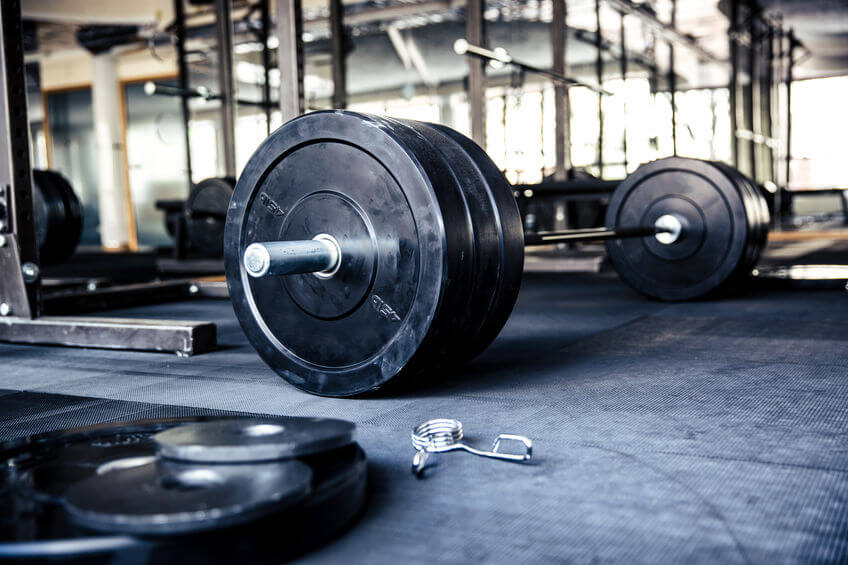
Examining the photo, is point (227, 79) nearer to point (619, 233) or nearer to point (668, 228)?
point (668, 228)

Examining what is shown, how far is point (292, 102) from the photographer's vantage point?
2.83m

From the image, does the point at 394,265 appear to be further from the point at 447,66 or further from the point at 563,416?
the point at 447,66

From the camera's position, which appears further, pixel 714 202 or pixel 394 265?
pixel 714 202

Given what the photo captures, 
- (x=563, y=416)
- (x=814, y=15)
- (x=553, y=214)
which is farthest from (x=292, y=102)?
(x=814, y=15)

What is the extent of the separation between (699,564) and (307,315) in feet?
2.96

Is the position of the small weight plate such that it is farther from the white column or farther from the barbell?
the white column

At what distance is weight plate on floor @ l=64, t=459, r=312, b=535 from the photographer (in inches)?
28.6

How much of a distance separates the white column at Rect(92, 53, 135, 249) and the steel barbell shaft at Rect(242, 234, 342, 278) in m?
9.73

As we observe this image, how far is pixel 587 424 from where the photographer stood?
4.18 feet

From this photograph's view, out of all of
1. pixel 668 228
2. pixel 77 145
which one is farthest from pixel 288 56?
pixel 77 145

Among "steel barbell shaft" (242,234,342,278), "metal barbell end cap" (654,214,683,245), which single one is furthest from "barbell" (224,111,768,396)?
"metal barbell end cap" (654,214,683,245)

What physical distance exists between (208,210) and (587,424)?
12.8 ft

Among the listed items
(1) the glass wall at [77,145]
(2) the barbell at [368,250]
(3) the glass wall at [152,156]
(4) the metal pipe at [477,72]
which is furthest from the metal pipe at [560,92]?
(1) the glass wall at [77,145]

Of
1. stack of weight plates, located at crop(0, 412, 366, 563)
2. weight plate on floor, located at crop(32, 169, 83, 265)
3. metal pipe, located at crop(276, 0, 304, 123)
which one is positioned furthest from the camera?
weight plate on floor, located at crop(32, 169, 83, 265)
